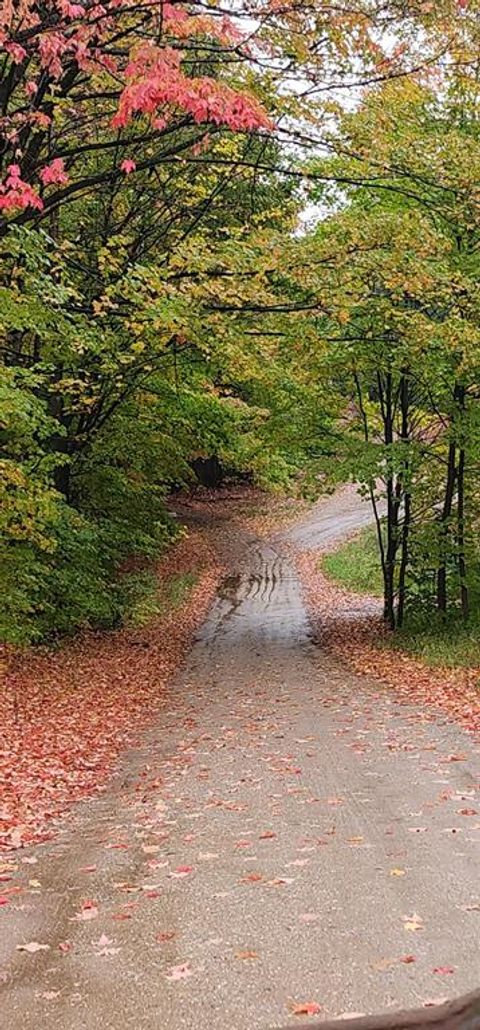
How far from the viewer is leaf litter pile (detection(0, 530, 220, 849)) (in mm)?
7977

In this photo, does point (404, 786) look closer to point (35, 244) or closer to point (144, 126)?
point (35, 244)

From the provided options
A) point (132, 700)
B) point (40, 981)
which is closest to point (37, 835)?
point (40, 981)

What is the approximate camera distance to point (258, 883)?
213 inches

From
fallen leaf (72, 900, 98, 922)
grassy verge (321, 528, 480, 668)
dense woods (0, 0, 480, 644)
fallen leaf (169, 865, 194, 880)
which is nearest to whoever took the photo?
fallen leaf (72, 900, 98, 922)

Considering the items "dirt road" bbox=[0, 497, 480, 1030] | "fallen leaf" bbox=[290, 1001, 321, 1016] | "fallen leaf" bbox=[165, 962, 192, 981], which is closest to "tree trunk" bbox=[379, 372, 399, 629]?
"dirt road" bbox=[0, 497, 480, 1030]

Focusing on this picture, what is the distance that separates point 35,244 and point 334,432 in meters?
8.01

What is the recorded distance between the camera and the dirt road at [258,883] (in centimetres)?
400

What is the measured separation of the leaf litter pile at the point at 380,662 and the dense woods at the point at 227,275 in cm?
143

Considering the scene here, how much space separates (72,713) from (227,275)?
5956 mm

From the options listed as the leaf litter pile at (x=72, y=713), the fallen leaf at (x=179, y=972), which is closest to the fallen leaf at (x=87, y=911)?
the fallen leaf at (x=179, y=972)

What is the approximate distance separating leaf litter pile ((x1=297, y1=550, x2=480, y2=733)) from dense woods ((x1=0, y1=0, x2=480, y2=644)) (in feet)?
4.69

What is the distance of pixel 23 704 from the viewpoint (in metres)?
11.7

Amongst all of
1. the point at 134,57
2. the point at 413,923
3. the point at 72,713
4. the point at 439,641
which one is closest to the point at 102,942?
the point at 413,923

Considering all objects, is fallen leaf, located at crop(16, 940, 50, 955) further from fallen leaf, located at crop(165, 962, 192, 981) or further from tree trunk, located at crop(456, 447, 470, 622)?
tree trunk, located at crop(456, 447, 470, 622)
